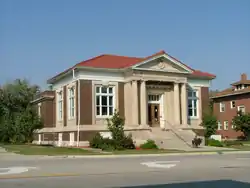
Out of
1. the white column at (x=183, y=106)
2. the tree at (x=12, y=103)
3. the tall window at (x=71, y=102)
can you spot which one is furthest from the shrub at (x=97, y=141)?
the tree at (x=12, y=103)

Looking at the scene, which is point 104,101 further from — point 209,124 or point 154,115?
point 209,124

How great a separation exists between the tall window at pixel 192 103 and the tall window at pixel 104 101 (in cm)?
978

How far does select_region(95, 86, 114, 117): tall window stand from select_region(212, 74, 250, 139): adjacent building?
955 inches

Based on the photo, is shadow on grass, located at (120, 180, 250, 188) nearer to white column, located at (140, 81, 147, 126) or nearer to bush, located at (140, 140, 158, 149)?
bush, located at (140, 140, 158, 149)

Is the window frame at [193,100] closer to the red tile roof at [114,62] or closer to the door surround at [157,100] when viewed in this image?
the red tile roof at [114,62]

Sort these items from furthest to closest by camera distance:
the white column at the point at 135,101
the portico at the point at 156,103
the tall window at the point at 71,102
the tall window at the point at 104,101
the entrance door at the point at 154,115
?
the entrance door at the point at 154,115, the tall window at the point at 71,102, the tall window at the point at 104,101, the portico at the point at 156,103, the white column at the point at 135,101

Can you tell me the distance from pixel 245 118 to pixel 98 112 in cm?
2265

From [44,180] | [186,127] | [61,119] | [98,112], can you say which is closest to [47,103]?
[61,119]

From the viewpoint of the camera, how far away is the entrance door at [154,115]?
137 feet

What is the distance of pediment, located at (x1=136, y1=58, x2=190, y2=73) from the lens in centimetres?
3942

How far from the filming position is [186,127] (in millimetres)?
39938

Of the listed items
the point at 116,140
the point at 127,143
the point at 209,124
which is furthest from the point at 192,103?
the point at 116,140

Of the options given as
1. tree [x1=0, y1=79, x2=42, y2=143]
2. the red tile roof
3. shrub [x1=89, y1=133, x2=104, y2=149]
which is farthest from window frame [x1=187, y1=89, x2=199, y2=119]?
tree [x1=0, y1=79, x2=42, y2=143]

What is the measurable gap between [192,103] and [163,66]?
7.00 metres
